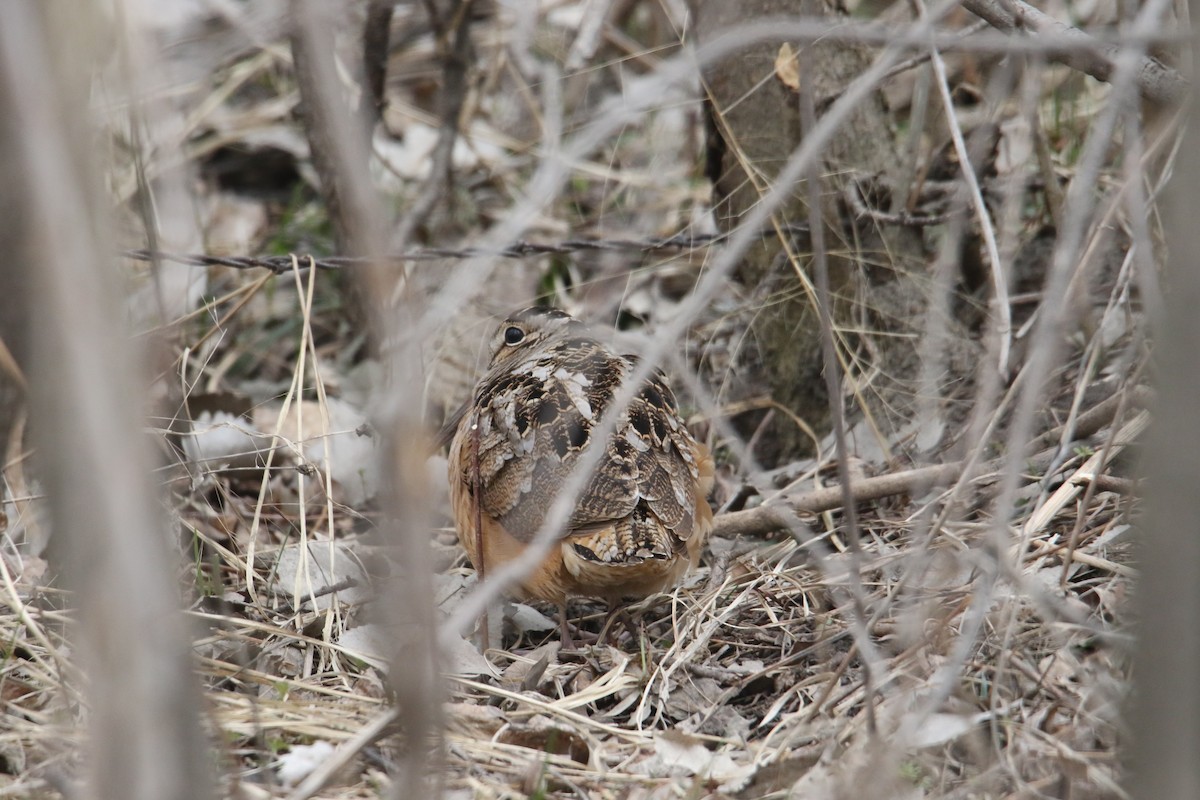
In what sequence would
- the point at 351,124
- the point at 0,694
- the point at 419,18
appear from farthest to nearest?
the point at 419,18 < the point at 0,694 < the point at 351,124

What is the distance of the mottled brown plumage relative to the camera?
3.81 metres

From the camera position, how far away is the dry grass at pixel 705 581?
2918 millimetres

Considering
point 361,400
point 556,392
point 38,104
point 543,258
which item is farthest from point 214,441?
point 38,104

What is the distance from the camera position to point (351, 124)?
1855 millimetres

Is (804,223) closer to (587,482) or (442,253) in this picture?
(442,253)

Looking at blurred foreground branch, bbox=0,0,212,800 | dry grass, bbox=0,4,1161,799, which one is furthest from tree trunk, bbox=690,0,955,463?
blurred foreground branch, bbox=0,0,212,800

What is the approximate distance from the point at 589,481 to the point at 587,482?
0.03 meters

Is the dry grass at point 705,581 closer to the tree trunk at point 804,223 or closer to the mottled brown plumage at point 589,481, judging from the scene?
the tree trunk at point 804,223

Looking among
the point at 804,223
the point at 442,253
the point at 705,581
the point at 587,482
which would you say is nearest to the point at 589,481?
the point at 587,482

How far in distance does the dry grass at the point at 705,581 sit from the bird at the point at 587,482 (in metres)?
0.26

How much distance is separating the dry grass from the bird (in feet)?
0.86

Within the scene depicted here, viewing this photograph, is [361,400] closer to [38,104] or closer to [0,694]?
[0,694]

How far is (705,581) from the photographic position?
14.4 ft

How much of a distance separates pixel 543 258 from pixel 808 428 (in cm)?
197
